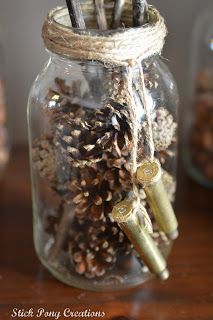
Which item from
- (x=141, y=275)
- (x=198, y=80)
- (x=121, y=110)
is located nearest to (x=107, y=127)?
(x=121, y=110)

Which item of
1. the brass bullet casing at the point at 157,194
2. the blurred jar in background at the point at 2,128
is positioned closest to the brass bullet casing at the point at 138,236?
the brass bullet casing at the point at 157,194

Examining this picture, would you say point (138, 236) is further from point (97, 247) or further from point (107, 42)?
point (107, 42)

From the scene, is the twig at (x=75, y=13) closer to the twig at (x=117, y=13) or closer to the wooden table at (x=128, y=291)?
the twig at (x=117, y=13)

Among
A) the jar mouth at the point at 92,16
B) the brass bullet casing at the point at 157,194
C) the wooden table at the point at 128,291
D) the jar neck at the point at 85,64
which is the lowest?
the wooden table at the point at 128,291

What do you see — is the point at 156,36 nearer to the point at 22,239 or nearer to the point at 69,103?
the point at 69,103

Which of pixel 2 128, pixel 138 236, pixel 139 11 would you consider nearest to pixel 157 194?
pixel 138 236

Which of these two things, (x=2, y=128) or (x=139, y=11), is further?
(x=2, y=128)

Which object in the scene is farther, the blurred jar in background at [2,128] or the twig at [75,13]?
the blurred jar in background at [2,128]
